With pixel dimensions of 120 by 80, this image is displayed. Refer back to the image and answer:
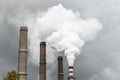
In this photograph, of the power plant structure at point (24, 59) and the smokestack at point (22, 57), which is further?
the smokestack at point (22, 57)

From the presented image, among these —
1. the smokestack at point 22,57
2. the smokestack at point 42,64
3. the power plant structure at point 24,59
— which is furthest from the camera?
the smokestack at point 42,64

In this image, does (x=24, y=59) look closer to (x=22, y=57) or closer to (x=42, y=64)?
(x=22, y=57)

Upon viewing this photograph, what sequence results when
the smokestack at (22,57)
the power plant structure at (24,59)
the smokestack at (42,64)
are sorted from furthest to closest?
the smokestack at (42,64) → the smokestack at (22,57) → the power plant structure at (24,59)

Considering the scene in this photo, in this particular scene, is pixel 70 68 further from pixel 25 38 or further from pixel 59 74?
pixel 59 74

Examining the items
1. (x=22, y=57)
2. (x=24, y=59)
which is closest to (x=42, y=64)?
(x=24, y=59)

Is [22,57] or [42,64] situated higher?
[22,57]

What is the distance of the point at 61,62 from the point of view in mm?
55125

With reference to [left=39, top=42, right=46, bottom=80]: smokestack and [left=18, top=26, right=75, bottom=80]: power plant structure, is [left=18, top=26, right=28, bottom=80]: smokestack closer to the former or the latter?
[left=18, top=26, right=75, bottom=80]: power plant structure

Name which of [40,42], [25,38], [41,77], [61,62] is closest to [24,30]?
[25,38]

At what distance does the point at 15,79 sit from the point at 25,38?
9.14 m

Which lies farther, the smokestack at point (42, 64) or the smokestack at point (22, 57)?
the smokestack at point (42, 64)

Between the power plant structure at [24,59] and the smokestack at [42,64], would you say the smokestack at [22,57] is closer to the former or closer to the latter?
the power plant structure at [24,59]

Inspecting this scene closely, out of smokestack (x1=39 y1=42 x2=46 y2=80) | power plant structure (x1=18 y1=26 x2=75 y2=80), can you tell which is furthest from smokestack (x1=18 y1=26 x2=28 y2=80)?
smokestack (x1=39 y1=42 x2=46 y2=80)

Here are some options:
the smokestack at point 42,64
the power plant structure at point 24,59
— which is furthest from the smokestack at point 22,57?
the smokestack at point 42,64
